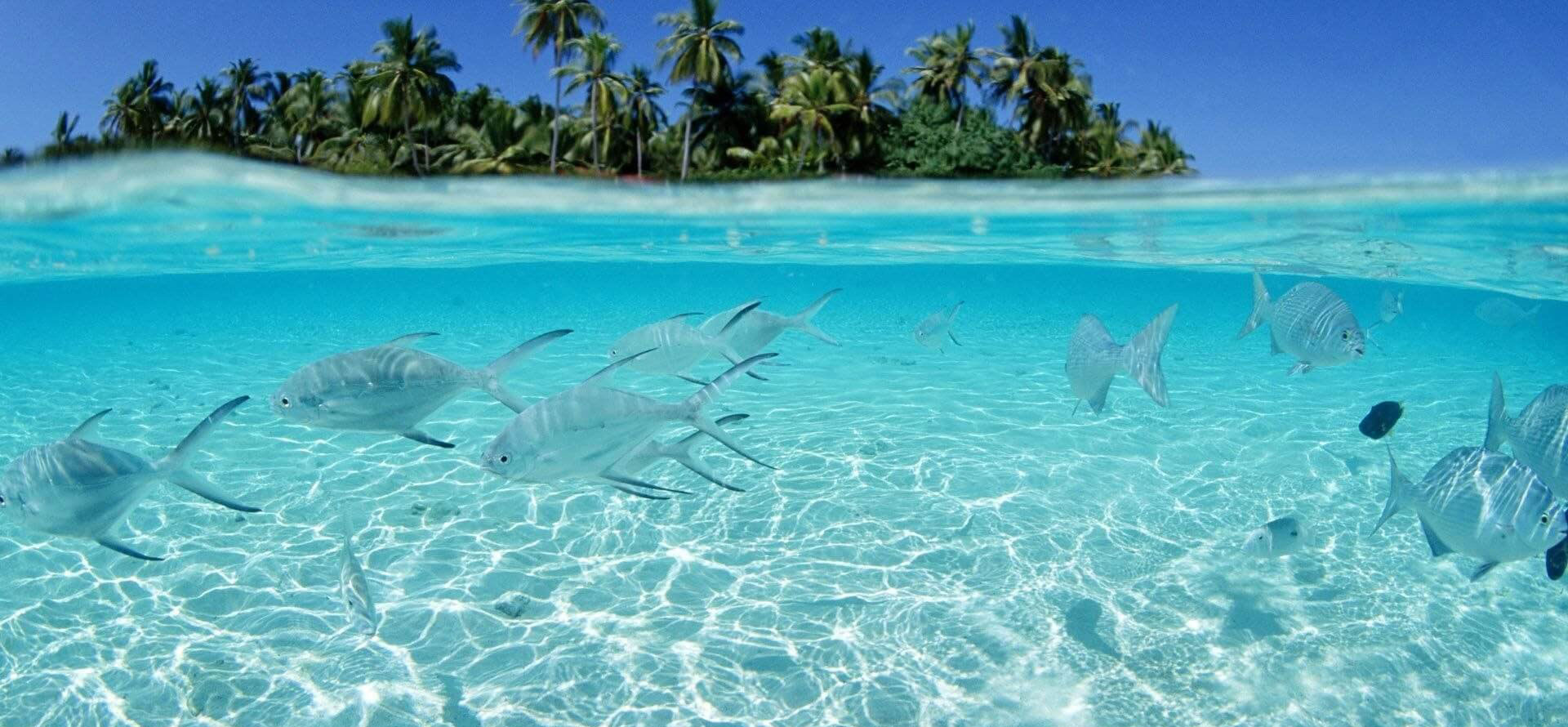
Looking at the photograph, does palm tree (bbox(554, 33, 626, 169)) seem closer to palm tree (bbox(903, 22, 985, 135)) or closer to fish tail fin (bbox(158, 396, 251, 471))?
palm tree (bbox(903, 22, 985, 135))

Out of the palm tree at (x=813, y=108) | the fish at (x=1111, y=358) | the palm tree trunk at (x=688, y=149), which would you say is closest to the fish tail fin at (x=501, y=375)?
the fish at (x=1111, y=358)

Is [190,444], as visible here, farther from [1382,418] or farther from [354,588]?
[1382,418]

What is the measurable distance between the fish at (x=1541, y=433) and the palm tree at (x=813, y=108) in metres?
40.1

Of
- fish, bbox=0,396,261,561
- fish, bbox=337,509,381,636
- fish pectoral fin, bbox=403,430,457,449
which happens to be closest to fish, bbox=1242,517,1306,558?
fish pectoral fin, bbox=403,430,457,449

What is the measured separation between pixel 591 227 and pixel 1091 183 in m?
13.5

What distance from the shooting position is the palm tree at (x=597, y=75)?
44969mm

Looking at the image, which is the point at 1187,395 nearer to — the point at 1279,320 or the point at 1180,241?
the point at 1279,320

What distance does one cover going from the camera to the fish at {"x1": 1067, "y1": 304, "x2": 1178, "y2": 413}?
475 cm

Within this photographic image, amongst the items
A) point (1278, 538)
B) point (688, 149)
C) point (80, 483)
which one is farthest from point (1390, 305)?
point (688, 149)

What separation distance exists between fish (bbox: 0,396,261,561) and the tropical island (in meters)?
40.6

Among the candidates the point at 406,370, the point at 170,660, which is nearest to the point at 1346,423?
the point at 406,370

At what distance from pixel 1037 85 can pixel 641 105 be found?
23662 millimetres

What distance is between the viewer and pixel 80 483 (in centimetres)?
440

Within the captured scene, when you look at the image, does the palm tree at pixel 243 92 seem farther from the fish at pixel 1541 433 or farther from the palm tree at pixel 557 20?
the fish at pixel 1541 433
